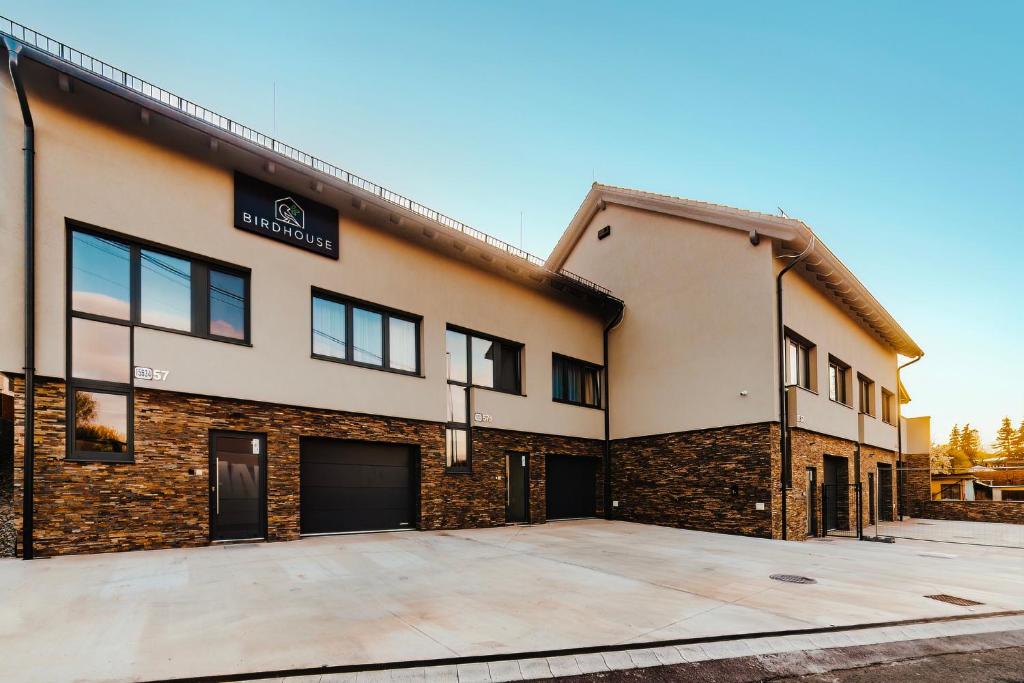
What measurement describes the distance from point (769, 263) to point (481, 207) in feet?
28.5

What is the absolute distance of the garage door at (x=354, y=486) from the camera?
1119 cm

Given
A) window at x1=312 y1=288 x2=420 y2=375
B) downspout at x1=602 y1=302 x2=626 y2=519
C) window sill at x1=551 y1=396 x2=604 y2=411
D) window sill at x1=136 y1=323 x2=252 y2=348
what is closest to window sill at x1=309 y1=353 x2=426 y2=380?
window at x1=312 y1=288 x2=420 y2=375

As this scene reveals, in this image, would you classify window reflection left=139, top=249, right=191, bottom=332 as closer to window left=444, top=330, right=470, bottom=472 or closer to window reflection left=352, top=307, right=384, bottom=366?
window reflection left=352, top=307, right=384, bottom=366

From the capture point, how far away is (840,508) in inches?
669

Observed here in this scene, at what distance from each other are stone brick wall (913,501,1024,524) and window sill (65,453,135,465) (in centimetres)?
2758

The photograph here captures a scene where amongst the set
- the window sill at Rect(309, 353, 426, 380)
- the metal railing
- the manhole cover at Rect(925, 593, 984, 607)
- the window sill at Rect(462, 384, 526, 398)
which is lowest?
the manhole cover at Rect(925, 593, 984, 607)

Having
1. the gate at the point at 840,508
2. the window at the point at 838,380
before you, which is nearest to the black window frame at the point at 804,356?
the window at the point at 838,380

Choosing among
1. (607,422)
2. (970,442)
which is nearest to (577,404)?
(607,422)

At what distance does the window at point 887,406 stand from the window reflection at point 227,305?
2344cm

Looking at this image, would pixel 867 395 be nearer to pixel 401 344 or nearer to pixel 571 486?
pixel 571 486

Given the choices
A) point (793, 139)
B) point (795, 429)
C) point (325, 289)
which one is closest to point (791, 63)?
point (793, 139)

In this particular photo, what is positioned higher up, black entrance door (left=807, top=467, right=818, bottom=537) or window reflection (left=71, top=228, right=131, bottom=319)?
window reflection (left=71, top=228, right=131, bottom=319)

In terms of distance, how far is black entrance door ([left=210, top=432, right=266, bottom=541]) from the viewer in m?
9.59

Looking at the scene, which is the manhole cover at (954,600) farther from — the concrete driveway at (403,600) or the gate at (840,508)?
the gate at (840,508)
